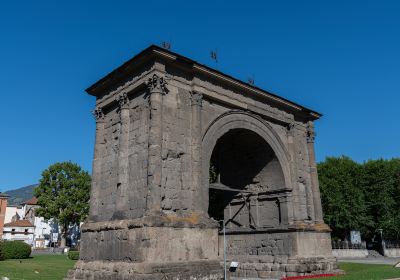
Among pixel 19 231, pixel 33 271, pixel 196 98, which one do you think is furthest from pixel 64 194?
pixel 196 98

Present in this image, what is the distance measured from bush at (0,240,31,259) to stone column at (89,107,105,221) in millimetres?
15006

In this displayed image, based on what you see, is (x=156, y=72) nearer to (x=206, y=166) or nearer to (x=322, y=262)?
(x=206, y=166)

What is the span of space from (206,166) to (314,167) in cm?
758

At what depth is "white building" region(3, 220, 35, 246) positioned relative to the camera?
65500 mm

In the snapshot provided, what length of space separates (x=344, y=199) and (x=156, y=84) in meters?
27.3

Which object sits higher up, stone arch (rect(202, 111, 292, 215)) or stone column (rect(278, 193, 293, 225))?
stone arch (rect(202, 111, 292, 215))

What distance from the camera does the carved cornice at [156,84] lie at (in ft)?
40.1

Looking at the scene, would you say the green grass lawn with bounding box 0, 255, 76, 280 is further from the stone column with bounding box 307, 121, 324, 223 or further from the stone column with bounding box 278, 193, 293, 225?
the stone column with bounding box 307, 121, 324, 223

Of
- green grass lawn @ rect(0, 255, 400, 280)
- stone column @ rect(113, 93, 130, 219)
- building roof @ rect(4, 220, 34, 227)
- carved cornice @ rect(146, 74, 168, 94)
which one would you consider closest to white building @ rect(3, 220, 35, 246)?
building roof @ rect(4, 220, 34, 227)

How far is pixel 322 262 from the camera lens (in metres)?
15.6

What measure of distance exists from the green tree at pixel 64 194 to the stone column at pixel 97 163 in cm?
2942

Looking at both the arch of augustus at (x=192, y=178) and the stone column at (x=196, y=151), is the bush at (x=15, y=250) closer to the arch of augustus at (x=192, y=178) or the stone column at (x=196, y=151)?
the arch of augustus at (x=192, y=178)

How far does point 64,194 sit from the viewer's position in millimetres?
42125

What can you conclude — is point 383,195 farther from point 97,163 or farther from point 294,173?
point 97,163
